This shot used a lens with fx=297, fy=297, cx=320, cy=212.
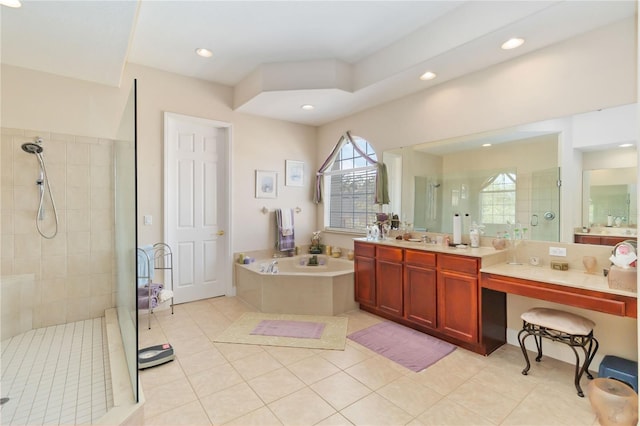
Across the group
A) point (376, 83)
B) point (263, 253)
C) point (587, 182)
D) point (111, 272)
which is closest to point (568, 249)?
point (587, 182)

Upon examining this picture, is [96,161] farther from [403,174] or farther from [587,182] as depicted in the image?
[587,182]

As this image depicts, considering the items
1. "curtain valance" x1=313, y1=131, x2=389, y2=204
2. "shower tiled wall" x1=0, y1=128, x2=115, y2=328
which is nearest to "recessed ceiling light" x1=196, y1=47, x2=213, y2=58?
"shower tiled wall" x1=0, y1=128, x2=115, y2=328

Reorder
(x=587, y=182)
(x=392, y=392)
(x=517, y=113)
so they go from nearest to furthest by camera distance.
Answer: (x=392, y=392) < (x=587, y=182) < (x=517, y=113)

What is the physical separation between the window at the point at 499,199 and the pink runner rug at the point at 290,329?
209 centimetres

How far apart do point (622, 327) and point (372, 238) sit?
2.32 m

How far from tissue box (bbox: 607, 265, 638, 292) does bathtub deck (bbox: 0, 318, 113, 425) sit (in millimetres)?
3355

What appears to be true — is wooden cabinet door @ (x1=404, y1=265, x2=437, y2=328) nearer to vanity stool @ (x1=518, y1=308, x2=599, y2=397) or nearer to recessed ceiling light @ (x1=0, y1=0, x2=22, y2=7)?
vanity stool @ (x1=518, y1=308, x2=599, y2=397)

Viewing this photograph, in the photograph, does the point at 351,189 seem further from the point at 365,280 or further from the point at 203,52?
the point at 203,52

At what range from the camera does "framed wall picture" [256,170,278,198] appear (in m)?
4.59

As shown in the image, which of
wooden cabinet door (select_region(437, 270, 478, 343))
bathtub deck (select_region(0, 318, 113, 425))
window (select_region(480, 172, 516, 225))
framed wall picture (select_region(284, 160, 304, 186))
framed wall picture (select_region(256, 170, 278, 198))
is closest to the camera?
bathtub deck (select_region(0, 318, 113, 425))

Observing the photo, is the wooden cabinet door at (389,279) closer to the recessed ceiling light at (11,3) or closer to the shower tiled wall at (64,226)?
the shower tiled wall at (64,226)

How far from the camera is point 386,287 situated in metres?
3.42

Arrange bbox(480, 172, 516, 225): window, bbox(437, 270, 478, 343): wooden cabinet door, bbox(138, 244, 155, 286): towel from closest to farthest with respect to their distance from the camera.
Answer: bbox(437, 270, 478, 343): wooden cabinet door < bbox(480, 172, 516, 225): window < bbox(138, 244, 155, 286): towel

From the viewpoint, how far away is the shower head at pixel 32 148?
116 inches
